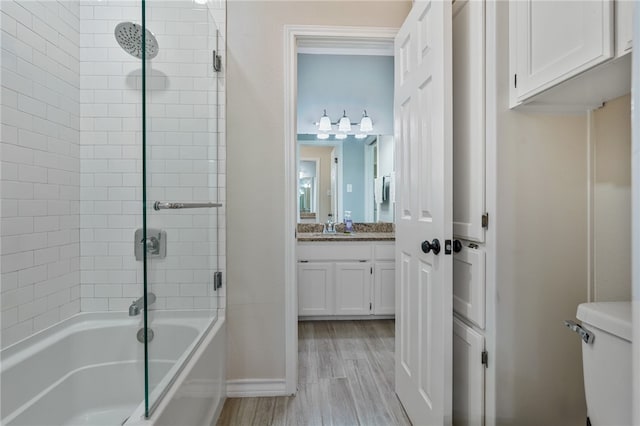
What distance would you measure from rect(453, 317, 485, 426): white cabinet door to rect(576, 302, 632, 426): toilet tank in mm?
343

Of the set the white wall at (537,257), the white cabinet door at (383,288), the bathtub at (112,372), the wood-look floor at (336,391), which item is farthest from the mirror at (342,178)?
the white wall at (537,257)

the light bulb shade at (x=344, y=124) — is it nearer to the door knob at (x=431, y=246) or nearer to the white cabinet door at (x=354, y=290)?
the white cabinet door at (x=354, y=290)

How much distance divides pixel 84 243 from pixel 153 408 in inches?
45.5

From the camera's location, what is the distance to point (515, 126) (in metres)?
1.14

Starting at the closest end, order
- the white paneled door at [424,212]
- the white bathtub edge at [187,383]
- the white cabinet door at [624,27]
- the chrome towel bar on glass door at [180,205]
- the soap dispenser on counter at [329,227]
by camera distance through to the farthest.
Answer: the white cabinet door at [624,27] → the white bathtub edge at [187,383] → the chrome towel bar on glass door at [180,205] → the white paneled door at [424,212] → the soap dispenser on counter at [329,227]

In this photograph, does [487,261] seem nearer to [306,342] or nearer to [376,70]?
[306,342]

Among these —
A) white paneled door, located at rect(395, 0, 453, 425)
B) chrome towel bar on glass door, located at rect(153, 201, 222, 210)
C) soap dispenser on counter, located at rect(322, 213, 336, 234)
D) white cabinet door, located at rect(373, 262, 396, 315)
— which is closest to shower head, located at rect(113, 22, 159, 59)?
chrome towel bar on glass door, located at rect(153, 201, 222, 210)

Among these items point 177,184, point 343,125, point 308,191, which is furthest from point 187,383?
point 343,125

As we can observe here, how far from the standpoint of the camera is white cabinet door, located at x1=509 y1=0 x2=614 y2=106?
80 cm

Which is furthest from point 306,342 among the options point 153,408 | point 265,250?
point 153,408

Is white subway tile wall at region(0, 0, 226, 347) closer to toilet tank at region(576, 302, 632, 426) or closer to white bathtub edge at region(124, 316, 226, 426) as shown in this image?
white bathtub edge at region(124, 316, 226, 426)

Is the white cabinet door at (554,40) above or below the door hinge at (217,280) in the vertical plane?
above

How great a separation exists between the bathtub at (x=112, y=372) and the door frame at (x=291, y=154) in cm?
40

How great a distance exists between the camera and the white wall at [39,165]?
51.4 inches
